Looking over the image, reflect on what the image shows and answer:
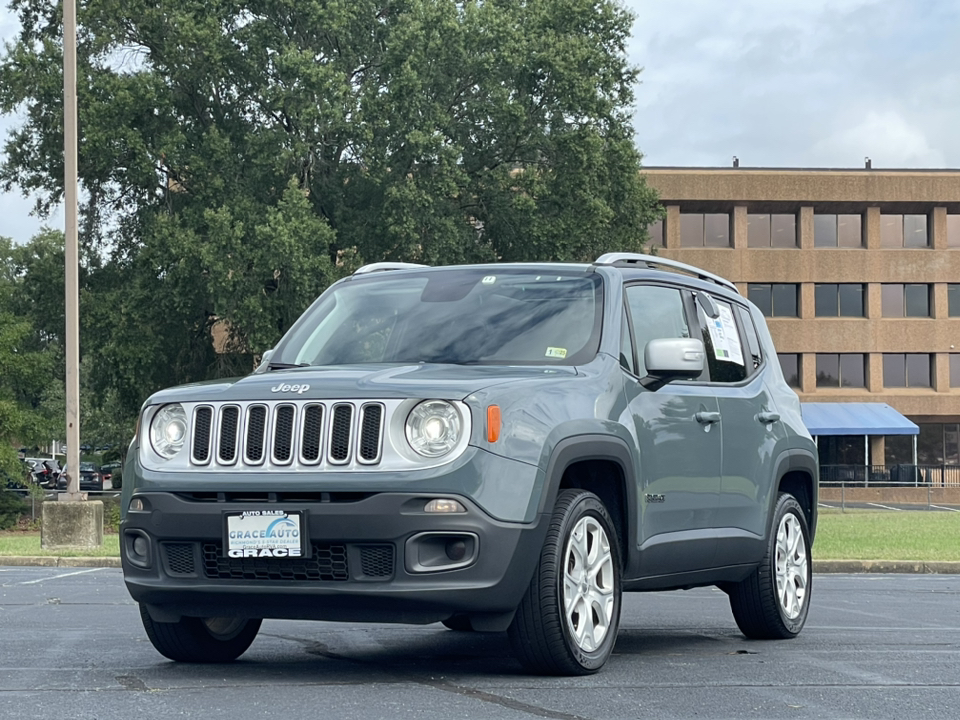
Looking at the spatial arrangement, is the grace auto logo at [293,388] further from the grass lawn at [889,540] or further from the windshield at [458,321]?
the grass lawn at [889,540]

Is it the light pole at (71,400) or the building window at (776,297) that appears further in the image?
the building window at (776,297)

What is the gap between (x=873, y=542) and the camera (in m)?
23.3

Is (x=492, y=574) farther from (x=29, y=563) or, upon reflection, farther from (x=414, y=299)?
(x=29, y=563)

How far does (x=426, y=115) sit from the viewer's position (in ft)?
Result: 113

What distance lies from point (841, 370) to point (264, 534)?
5927 cm

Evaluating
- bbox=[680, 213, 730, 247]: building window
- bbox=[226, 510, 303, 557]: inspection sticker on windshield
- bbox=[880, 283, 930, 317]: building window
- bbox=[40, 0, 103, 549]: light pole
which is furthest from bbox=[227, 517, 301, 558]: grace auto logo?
bbox=[880, 283, 930, 317]: building window

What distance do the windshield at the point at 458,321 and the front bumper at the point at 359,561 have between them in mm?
1166

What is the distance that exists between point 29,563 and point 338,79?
1721 cm

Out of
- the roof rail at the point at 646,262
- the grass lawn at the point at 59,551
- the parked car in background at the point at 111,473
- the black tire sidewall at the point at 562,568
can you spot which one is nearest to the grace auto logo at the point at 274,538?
the black tire sidewall at the point at 562,568

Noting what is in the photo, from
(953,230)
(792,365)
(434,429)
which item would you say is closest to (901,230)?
(953,230)

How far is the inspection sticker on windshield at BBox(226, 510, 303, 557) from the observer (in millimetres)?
6289

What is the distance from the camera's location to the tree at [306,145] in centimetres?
3362

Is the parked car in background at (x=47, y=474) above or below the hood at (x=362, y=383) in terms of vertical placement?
below

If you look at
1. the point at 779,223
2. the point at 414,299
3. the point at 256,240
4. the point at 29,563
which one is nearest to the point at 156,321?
the point at 256,240
